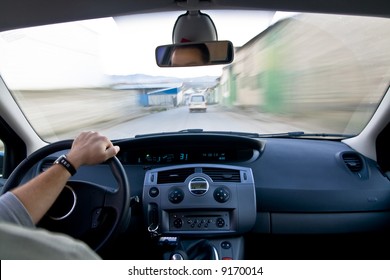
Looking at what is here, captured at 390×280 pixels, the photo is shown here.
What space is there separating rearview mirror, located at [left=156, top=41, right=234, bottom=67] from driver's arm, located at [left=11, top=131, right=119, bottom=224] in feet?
3.72

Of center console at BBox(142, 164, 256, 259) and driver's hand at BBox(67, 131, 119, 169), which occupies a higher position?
driver's hand at BBox(67, 131, 119, 169)

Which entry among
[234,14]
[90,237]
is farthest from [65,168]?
[234,14]

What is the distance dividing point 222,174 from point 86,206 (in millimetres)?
1168

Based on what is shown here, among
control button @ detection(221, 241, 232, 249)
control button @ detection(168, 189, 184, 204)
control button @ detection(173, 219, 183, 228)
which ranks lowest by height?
control button @ detection(221, 241, 232, 249)

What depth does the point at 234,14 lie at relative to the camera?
3373 millimetres

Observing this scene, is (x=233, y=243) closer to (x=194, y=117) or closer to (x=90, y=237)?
(x=90, y=237)

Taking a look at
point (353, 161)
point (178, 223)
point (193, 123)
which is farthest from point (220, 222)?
point (193, 123)

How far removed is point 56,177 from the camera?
2.04 m

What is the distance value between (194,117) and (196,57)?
6.60 ft

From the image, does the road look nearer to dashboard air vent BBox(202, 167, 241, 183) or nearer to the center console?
dashboard air vent BBox(202, 167, 241, 183)

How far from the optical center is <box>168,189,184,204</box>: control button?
3.18 metres

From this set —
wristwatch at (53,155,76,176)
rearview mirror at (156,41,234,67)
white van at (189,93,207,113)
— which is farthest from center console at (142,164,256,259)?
white van at (189,93,207,113)

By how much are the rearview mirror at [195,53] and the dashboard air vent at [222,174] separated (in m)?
0.85

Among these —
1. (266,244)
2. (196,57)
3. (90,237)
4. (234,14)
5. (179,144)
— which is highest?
(234,14)
